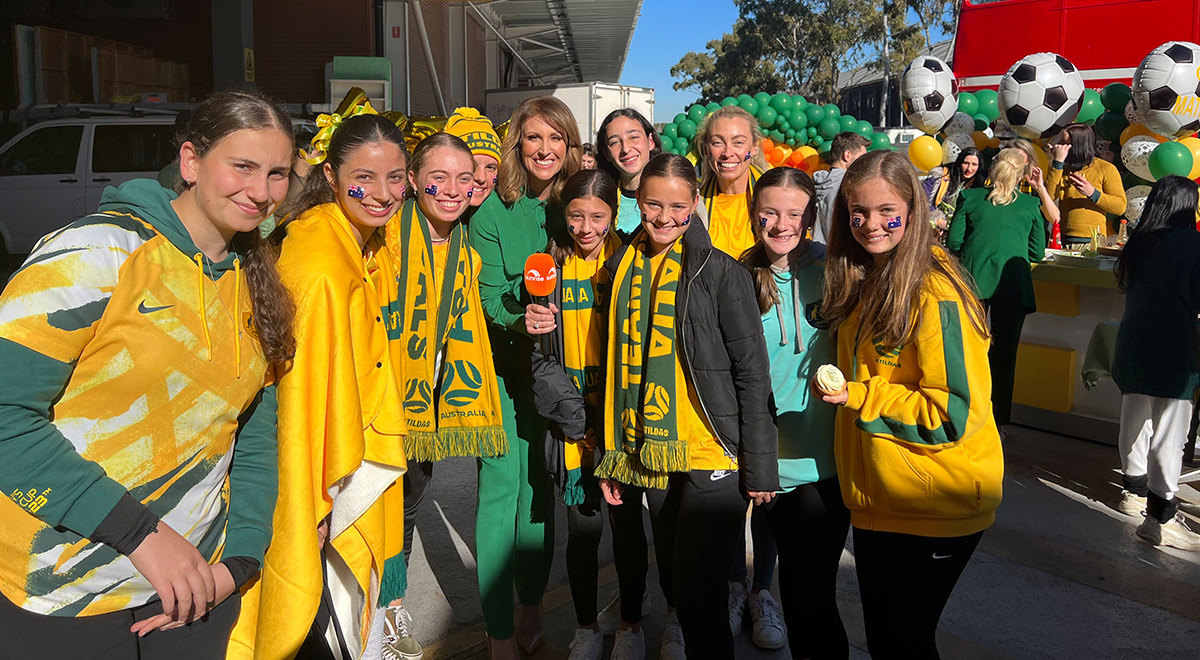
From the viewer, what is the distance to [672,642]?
10.7ft

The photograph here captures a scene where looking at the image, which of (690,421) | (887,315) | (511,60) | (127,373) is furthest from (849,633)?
(511,60)

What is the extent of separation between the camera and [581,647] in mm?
3211

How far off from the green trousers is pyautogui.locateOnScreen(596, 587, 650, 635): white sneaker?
327mm

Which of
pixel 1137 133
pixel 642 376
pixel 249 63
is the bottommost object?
pixel 642 376

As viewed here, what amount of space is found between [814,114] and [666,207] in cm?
915

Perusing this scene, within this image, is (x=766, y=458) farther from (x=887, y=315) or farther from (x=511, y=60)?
(x=511, y=60)

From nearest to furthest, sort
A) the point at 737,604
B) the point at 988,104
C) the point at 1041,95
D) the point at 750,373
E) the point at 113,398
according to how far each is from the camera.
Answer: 1. the point at 113,398
2. the point at 750,373
3. the point at 737,604
4. the point at 1041,95
5. the point at 988,104

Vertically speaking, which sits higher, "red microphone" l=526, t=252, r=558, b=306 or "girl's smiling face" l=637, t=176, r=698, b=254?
"girl's smiling face" l=637, t=176, r=698, b=254

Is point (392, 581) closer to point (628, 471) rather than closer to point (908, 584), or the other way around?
point (628, 471)

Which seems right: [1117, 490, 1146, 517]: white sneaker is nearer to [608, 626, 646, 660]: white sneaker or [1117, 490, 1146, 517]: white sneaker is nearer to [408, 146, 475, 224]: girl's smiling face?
[608, 626, 646, 660]: white sneaker

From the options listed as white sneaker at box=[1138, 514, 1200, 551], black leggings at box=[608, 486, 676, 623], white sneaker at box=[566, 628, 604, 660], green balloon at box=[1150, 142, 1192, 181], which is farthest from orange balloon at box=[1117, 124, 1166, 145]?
white sneaker at box=[566, 628, 604, 660]

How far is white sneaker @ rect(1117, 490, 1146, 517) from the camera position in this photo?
188 inches

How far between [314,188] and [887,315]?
1771mm

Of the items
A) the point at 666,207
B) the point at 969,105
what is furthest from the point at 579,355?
the point at 969,105
